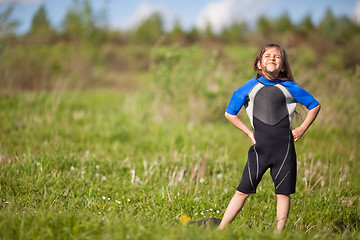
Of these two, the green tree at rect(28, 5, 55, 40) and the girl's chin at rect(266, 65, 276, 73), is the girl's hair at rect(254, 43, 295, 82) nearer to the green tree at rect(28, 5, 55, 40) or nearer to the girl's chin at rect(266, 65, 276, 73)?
the girl's chin at rect(266, 65, 276, 73)

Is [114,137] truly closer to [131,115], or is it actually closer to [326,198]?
[131,115]

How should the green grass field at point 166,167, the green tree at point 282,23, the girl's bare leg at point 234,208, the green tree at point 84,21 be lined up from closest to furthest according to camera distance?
the green grass field at point 166,167 → the girl's bare leg at point 234,208 → the green tree at point 84,21 → the green tree at point 282,23

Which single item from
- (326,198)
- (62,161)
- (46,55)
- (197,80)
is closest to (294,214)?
(326,198)

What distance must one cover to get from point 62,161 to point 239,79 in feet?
14.5

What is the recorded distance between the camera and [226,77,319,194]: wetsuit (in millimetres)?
2127

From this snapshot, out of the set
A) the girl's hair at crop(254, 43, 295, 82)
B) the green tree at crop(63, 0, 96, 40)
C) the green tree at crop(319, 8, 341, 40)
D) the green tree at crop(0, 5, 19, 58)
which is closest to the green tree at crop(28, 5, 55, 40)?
the green tree at crop(63, 0, 96, 40)

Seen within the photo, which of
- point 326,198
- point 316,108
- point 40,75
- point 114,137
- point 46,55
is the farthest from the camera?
point 46,55

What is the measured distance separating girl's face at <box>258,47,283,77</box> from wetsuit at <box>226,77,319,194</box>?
86 mm

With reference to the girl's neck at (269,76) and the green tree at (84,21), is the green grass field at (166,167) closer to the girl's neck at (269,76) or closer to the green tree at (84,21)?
the girl's neck at (269,76)

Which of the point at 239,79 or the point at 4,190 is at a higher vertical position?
the point at 239,79

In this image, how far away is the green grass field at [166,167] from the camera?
208cm

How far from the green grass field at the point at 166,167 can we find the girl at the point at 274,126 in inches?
12.4

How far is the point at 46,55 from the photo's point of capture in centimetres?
1191

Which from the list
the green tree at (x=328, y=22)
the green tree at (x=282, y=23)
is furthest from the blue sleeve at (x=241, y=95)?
the green tree at (x=282, y=23)
